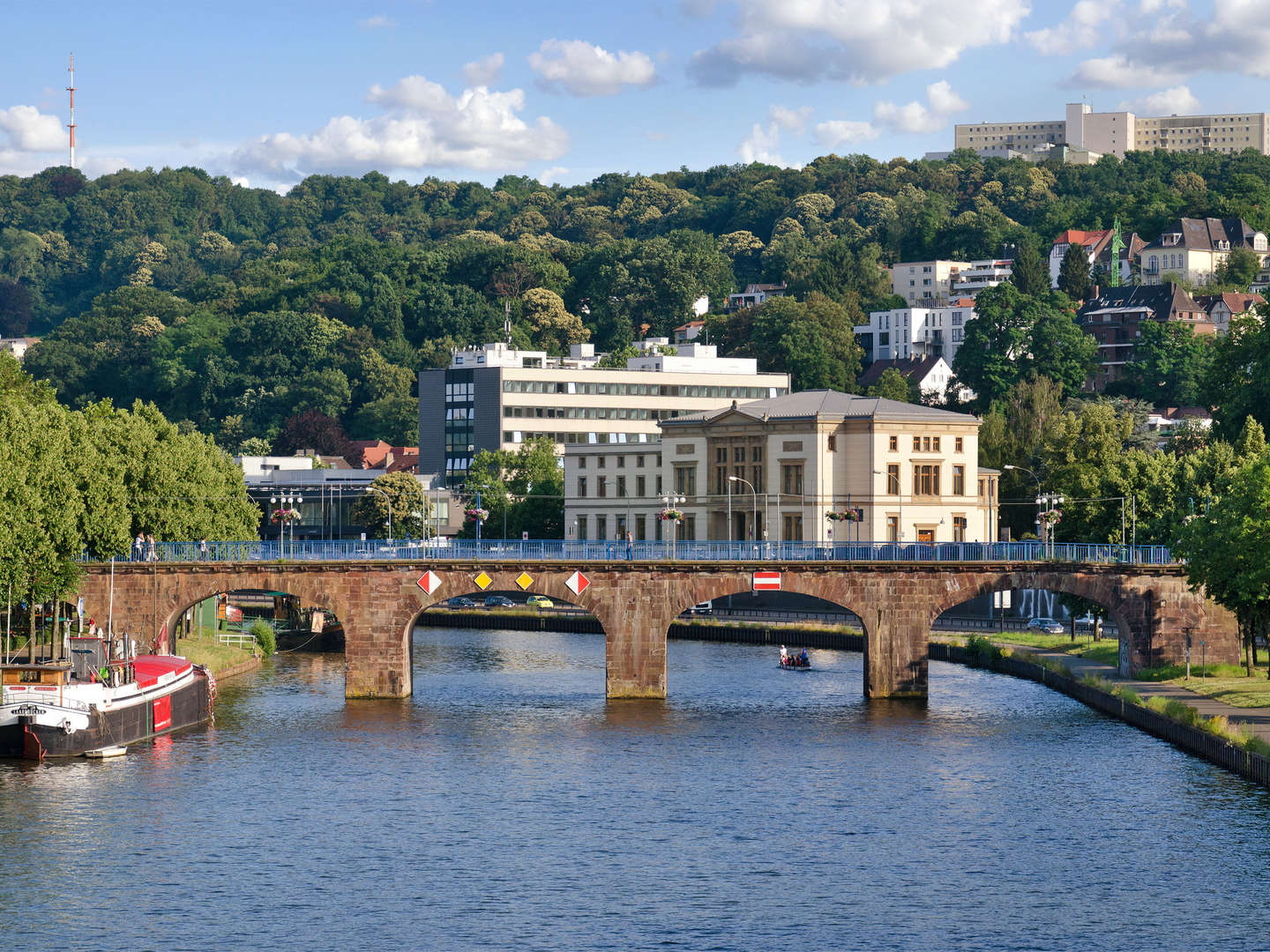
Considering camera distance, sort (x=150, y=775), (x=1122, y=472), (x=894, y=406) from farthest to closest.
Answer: (x=894, y=406)
(x=1122, y=472)
(x=150, y=775)

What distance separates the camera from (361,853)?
73.8 metres

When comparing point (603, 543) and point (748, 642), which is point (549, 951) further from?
point (748, 642)

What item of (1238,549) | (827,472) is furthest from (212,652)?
(1238,549)

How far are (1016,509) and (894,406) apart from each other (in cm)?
2672

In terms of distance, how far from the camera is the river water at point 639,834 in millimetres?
63188

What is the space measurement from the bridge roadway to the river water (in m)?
2.99

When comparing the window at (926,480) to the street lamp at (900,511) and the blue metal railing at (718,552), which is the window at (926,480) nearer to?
the street lamp at (900,511)

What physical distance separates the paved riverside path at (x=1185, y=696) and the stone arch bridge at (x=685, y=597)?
364 cm

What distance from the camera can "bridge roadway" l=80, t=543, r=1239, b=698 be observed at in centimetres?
10956

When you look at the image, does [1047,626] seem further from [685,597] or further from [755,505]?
[685,597]

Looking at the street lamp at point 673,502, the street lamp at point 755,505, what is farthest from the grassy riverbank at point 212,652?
the street lamp at point 755,505

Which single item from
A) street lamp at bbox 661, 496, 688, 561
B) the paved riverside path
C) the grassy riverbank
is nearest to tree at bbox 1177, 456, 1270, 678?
the paved riverside path

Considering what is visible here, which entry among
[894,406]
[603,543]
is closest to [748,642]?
[894,406]

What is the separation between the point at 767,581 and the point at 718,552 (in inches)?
180
